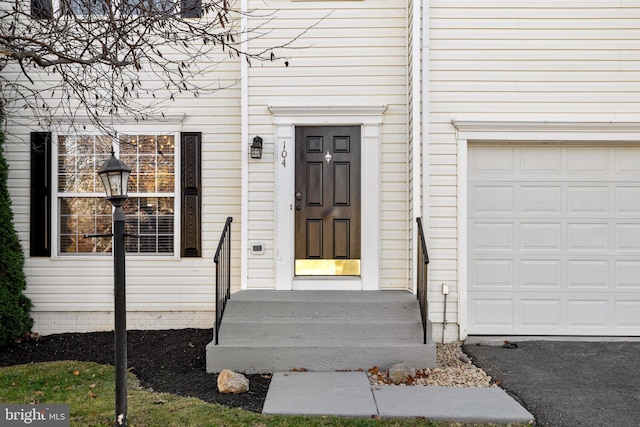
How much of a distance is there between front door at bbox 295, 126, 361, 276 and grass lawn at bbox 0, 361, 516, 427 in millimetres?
2274

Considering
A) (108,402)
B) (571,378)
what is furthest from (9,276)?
(571,378)

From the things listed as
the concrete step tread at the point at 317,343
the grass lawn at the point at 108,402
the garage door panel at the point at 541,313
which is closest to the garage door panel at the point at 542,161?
the garage door panel at the point at 541,313

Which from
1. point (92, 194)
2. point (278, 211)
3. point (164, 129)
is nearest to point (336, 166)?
point (278, 211)

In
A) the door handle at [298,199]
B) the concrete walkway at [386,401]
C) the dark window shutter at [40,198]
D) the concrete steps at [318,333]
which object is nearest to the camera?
the concrete walkway at [386,401]

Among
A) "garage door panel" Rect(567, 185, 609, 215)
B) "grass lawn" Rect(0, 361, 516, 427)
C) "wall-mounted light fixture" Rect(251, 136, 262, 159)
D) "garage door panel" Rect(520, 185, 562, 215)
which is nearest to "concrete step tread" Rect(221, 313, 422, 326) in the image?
"grass lawn" Rect(0, 361, 516, 427)

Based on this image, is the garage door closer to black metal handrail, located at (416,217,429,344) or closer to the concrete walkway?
black metal handrail, located at (416,217,429,344)

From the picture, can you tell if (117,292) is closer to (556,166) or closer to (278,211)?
(278,211)

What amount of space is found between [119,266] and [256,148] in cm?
248

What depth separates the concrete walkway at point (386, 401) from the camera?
3.40 metres

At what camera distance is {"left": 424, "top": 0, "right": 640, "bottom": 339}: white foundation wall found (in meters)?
5.30

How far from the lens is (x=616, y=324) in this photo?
5379 mm

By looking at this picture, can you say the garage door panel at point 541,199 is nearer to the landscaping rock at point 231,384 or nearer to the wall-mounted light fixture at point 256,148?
the wall-mounted light fixture at point 256,148

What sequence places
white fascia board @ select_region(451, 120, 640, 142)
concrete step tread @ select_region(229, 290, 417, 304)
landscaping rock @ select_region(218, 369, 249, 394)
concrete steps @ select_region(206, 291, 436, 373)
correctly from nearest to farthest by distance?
landscaping rock @ select_region(218, 369, 249, 394), concrete steps @ select_region(206, 291, 436, 373), concrete step tread @ select_region(229, 290, 417, 304), white fascia board @ select_region(451, 120, 640, 142)

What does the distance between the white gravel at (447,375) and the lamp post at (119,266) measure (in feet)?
6.48
